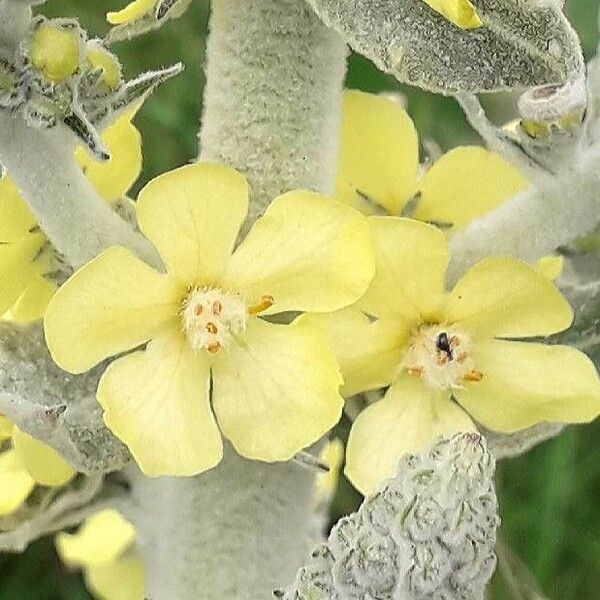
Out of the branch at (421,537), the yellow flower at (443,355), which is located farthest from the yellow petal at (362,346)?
the branch at (421,537)

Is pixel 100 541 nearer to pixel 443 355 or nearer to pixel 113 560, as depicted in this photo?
pixel 113 560

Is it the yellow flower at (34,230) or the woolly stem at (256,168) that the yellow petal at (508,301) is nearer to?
the woolly stem at (256,168)

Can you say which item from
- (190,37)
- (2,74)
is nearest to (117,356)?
(2,74)

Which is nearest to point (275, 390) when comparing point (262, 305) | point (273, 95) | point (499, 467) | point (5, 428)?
point (262, 305)

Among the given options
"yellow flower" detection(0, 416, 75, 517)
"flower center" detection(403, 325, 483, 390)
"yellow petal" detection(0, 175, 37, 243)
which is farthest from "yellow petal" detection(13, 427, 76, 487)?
"flower center" detection(403, 325, 483, 390)

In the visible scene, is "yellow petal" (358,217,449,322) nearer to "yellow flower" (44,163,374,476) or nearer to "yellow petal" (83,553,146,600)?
"yellow flower" (44,163,374,476)

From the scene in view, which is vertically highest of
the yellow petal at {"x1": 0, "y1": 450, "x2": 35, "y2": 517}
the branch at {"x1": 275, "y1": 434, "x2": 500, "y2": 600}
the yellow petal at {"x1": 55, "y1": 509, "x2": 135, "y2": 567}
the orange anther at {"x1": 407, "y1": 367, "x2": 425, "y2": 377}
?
the branch at {"x1": 275, "y1": 434, "x2": 500, "y2": 600}
